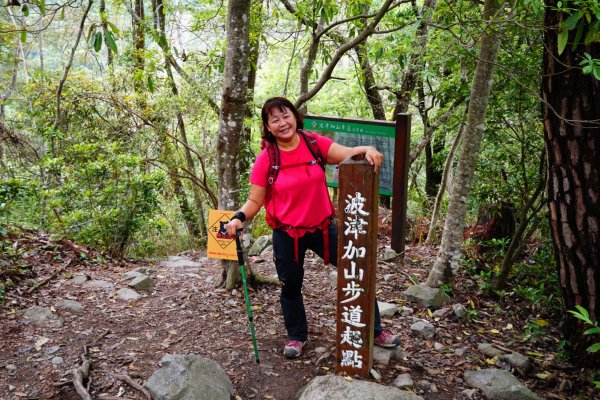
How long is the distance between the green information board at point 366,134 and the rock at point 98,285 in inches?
110

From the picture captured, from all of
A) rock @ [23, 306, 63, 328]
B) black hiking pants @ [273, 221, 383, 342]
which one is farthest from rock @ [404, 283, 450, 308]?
rock @ [23, 306, 63, 328]

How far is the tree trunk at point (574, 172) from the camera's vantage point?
3.53 m

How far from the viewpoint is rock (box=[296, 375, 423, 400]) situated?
9.50ft

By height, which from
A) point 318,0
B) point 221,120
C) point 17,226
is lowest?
point 17,226

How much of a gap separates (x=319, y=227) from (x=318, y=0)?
6.82ft

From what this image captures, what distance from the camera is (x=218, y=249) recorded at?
4.21 metres

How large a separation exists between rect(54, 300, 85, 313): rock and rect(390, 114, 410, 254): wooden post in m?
3.20

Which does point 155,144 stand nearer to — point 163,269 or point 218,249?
point 163,269

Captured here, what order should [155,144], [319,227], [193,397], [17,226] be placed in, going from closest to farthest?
[193,397] < [319,227] < [17,226] < [155,144]

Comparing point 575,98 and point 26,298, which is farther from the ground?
point 575,98

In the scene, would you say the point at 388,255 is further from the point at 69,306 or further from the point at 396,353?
the point at 69,306

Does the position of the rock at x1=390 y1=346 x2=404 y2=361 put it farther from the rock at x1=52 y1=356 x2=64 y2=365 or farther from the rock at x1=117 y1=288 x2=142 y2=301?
the rock at x1=117 y1=288 x2=142 y2=301

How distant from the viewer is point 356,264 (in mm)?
3072

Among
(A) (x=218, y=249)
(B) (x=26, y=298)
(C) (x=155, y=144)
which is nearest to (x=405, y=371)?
(A) (x=218, y=249)
